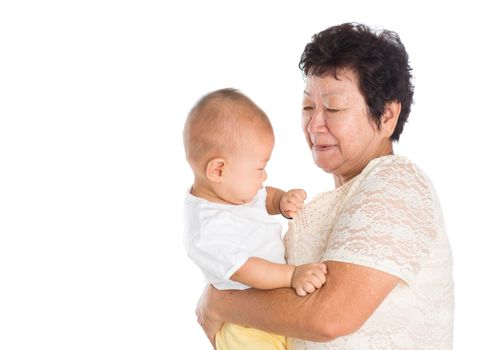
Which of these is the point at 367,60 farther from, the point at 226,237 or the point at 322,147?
the point at 226,237

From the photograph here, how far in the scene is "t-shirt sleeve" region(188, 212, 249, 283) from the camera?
196 centimetres

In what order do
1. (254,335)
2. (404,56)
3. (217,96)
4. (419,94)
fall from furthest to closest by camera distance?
(419,94), (404,56), (254,335), (217,96)

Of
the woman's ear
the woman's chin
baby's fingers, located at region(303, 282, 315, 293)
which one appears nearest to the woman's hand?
baby's fingers, located at region(303, 282, 315, 293)

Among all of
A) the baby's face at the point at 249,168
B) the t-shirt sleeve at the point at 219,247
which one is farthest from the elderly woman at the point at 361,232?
the baby's face at the point at 249,168

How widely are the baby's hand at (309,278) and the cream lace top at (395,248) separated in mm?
45

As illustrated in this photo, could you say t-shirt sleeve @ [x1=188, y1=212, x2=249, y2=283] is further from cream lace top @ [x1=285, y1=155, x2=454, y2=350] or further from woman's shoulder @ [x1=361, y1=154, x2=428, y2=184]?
woman's shoulder @ [x1=361, y1=154, x2=428, y2=184]

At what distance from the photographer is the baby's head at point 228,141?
1.94 meters

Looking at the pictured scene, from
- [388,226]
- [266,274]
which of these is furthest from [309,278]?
[388,226]

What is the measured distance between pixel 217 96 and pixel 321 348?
758mm

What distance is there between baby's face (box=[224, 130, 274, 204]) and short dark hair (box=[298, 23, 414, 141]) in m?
0.37

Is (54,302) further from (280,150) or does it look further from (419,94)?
(419,94)

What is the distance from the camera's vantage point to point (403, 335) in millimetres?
1984

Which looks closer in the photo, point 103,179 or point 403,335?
point 403,335

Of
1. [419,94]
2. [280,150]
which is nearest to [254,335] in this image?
[280,150]
